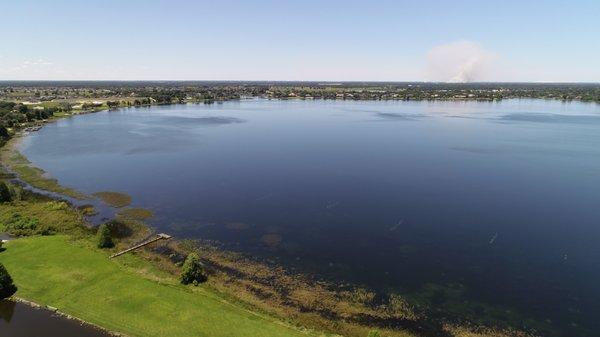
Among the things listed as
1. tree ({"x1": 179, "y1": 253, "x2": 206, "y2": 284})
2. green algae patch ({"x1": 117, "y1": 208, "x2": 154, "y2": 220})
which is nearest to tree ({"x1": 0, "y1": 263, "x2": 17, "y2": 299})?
tree ({"x1": 179, "y1": 253, "x2": 206, "y2": 284})

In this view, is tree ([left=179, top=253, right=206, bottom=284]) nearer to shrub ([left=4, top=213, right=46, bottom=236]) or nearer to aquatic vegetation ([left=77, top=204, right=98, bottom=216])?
shrub ([left=4, top=213, right=46, bottom=236])

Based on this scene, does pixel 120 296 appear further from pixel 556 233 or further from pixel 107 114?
pixel 107 114

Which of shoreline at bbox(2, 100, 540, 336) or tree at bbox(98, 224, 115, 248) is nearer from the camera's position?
shoreline at bbox(2, 100, 540, 336)

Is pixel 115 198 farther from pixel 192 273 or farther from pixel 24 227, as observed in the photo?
pixel 192 273

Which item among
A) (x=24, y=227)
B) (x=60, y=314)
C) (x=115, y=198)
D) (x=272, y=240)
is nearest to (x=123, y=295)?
(x=60, y=314)

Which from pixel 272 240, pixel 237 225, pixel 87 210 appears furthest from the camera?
pixel 87 210

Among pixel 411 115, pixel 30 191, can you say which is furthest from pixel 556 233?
pixel 411 115

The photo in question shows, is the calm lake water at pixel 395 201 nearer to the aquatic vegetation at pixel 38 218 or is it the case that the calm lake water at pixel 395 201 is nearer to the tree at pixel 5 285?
the aquatic vegetation at pixel 38 218

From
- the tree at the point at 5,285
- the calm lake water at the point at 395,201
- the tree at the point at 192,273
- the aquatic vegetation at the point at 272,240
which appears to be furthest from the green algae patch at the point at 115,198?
the tree at the point at 192,273
